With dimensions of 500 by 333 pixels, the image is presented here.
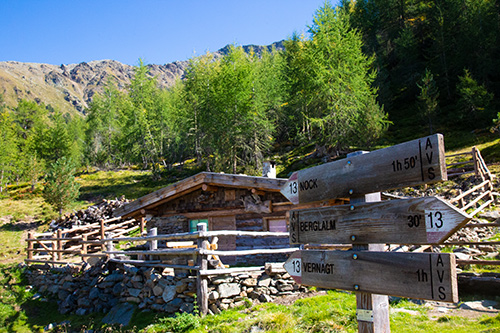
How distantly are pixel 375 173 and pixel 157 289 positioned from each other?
28.8ft

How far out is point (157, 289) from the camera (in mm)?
10297

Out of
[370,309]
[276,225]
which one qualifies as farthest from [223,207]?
[370,309]

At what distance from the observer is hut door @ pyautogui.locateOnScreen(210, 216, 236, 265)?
1391 centimetres

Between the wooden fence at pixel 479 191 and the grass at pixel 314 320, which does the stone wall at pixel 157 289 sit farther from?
the wooden fence at pixel 479 191

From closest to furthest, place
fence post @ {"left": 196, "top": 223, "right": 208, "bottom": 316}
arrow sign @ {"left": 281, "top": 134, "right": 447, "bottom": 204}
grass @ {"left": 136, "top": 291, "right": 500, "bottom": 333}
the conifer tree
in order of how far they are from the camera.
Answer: arrow sign @ {"left": 281, "top": 134, "right": 447, "bottom": 204} < grass @ {"left": 136, "top": 291, "right": 500, "bottom": 333} < fence post @ {"left": 196, "top": 223, "right": 208, "bottom": 316} < the conifer tree

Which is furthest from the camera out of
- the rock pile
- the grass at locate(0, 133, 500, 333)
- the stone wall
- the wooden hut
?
the rock pile

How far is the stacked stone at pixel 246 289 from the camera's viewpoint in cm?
945

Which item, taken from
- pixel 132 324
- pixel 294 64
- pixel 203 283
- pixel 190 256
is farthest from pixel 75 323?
pixel 294 64

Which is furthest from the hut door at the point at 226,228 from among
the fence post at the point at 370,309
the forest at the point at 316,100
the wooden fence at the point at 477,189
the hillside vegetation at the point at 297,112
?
the forest at the point at 316,100

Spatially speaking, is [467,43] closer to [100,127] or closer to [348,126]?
[348,126]

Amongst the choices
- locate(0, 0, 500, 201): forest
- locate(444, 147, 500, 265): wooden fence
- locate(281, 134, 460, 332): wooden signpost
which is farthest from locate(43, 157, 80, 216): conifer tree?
locate(281, 134, 460, 332): wooden signpost

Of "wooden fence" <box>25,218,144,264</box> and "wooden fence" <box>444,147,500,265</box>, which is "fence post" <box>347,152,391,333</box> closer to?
"wooden fence" <box>444,147,500,265</box>

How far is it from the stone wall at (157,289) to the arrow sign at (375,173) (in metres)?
6.46

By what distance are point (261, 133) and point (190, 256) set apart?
2098cm
